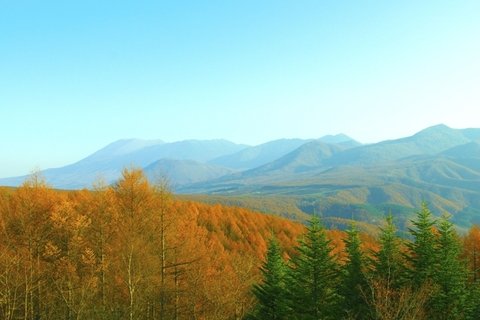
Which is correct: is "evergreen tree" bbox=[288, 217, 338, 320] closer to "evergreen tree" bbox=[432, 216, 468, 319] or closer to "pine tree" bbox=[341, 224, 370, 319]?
"pine tree" bbox=[341, 224, 370, 319]

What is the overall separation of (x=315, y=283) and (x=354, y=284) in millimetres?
3949

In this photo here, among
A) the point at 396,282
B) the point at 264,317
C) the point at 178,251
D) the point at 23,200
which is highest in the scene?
the point at 23,200

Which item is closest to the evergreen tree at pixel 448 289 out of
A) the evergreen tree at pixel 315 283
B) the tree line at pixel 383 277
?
the tree line at pixel 383 277

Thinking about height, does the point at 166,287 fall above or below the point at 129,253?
below

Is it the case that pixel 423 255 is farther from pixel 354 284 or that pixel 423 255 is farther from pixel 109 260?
pixel 109 260

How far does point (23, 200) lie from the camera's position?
46.2 m

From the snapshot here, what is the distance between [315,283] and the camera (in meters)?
36.1

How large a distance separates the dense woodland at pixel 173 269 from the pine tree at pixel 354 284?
94mm

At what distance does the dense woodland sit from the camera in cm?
3544

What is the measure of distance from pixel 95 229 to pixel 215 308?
1737 centimetres

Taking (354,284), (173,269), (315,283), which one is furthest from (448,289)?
(173,269)

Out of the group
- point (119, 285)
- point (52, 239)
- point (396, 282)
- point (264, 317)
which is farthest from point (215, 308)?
point (52, 239)

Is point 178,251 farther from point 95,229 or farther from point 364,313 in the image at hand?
point 364,313

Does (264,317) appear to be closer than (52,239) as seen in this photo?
Yes
